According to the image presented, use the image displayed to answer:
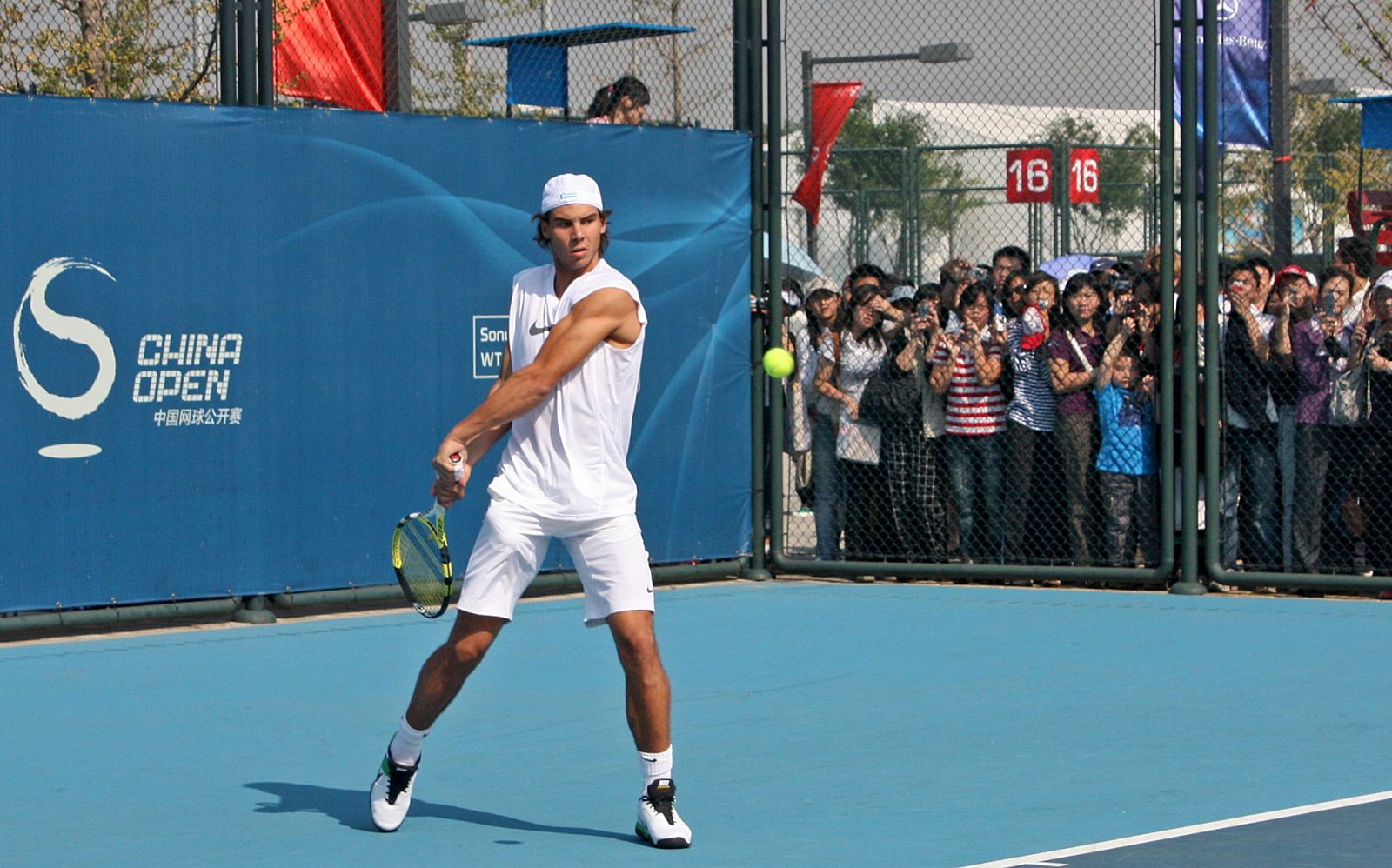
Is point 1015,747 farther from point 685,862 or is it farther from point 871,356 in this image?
point 871,356

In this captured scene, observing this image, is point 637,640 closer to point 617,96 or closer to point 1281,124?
point 617,96

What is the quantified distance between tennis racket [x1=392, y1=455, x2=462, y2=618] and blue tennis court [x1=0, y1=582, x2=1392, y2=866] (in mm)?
640

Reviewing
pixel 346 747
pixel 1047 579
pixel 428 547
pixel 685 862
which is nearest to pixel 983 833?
pixel 685 862

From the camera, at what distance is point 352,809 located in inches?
259

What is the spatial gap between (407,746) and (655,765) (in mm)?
724

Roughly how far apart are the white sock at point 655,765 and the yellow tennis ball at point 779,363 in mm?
5999

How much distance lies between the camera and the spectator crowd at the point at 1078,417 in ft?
38.0

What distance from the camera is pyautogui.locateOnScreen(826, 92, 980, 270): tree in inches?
807

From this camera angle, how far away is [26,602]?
1010 centimetres

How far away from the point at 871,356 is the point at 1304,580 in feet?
8.95

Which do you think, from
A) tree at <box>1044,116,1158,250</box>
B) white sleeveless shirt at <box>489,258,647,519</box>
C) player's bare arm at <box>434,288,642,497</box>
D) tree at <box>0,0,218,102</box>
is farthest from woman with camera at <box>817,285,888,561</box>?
tree at <box>1044,116,1158,250</box>

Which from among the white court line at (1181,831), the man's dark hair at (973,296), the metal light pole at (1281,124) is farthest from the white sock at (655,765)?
the metal light pole at (1281,124)

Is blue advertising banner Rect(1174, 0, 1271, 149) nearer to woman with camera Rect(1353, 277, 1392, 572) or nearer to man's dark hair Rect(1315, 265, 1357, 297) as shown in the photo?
man's dark hair Rect(1315, 265, 1357, 297)

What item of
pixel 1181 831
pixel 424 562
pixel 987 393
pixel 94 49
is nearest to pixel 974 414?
pixel 987 393
